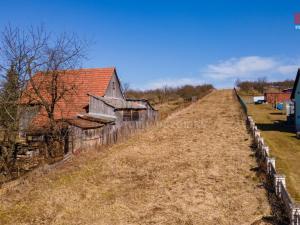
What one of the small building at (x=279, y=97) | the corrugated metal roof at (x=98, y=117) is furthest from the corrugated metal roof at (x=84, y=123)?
the small building at (x=279, y=97)

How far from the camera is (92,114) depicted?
26.6 meters

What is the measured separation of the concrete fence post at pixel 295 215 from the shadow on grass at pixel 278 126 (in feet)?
65.7

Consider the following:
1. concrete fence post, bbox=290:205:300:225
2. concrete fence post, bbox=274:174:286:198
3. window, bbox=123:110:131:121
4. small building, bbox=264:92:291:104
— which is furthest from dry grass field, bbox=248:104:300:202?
small building, bbox=264:92:291:104

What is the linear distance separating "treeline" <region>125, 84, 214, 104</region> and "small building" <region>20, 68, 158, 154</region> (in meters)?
34.4

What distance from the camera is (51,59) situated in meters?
20.0

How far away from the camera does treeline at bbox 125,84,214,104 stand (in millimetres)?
70250

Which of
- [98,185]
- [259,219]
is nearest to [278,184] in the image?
[259,219]

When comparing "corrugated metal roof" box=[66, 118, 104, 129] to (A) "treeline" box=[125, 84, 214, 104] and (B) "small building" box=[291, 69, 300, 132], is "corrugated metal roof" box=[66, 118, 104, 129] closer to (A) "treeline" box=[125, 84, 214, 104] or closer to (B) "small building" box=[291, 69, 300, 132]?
(B) "small building" box=[291, 69, 300, 132]

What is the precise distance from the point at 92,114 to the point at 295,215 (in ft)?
64.4

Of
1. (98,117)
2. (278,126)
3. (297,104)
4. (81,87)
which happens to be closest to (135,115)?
(98,117)

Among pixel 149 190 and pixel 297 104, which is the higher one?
pixel 297 104

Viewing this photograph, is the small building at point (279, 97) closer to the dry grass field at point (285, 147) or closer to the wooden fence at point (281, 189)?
the dry grass field at point (285, 147)

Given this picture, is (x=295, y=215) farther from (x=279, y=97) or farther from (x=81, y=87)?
(x=279, y=97)

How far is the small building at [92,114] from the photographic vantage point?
20.3 metres
